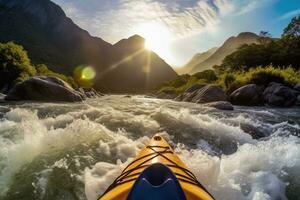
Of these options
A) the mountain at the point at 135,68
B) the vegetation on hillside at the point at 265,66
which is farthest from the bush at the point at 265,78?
the mountain at the point at 135,68

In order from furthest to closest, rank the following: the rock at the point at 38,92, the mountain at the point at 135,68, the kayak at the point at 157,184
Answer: the mountain at the point at 135,68 < the rock at the point at 38,92 < the kayak at the point at 157,184

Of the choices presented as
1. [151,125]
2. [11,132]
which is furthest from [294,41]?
[11,132]

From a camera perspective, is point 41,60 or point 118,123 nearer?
point 118,123

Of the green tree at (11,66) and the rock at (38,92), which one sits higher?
the green tree at (11,66)

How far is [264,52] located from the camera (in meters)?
33.3

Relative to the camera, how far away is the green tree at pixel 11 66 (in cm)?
2497

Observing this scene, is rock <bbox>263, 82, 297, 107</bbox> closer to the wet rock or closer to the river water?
the river water

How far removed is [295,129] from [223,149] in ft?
10.4

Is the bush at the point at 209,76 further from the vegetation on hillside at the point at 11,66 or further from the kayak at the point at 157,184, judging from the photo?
the kayak at the point at 157,184

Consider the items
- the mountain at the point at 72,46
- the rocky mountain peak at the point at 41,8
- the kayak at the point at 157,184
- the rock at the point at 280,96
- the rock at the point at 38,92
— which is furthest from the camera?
the rocky mountain peak at the point at 41,8

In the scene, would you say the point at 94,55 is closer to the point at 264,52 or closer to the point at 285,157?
the point at 264,52

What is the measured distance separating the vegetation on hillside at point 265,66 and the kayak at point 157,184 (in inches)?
634

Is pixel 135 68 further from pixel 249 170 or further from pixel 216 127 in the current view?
pixel 249 170

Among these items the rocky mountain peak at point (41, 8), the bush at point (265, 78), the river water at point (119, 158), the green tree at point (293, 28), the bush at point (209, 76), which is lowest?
the river water at point (119, 158)
